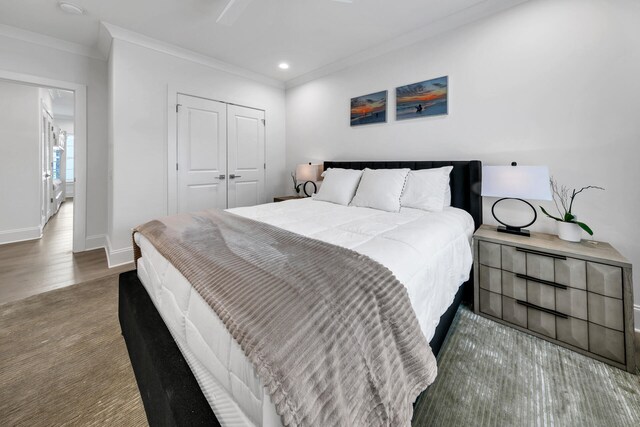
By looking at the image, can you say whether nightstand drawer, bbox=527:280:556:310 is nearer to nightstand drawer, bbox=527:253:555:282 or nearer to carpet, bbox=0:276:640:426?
nightstand drawer, bbox=527:253:555:282

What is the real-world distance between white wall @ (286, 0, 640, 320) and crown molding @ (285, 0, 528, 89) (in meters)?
0.06

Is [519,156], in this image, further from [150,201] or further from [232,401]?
[150,201]

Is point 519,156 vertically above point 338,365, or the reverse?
point 519,156

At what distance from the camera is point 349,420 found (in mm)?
645

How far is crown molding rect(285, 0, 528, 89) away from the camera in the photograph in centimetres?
233

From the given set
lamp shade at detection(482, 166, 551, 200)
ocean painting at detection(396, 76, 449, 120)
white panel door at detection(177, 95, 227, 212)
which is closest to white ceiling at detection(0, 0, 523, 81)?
ocean painting at detection(396, 76, 449, 120)

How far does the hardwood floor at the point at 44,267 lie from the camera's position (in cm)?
246

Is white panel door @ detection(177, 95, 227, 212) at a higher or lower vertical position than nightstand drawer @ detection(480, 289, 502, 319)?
higher

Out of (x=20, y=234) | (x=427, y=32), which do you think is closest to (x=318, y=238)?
(x=427, y=32)

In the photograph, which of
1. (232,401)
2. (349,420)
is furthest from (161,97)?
(349,420)

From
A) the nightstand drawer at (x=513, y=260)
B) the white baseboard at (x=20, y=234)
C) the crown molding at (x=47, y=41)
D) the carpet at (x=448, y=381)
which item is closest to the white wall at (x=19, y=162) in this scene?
the white baseboard at (x=20, y=234)

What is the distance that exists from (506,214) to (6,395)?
357 centimetres

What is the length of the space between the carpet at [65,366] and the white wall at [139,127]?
1.10m

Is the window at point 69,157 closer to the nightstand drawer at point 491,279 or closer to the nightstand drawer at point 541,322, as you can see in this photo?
the nightstand drawer at point 491,279
